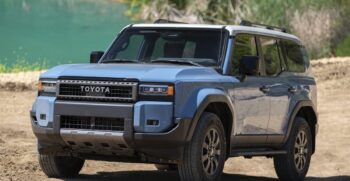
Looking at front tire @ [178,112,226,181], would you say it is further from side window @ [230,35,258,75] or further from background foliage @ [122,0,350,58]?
background foliage @ [122,0,350,58]

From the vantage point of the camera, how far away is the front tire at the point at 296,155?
479 inches

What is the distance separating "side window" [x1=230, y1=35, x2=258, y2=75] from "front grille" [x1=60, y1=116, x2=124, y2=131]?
1731 mm

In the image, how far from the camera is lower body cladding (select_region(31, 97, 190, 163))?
9.45 m

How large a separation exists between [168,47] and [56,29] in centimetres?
3960

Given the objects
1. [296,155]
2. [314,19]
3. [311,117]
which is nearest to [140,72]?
[296,155]

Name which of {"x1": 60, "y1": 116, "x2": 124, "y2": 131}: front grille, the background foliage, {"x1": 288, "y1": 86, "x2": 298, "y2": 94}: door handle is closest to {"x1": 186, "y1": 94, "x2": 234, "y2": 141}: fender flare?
{"x1": 60, "y1": 116, "x2": 124, "y2": 131}: front grille

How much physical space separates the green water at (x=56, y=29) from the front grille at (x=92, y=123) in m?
27.2

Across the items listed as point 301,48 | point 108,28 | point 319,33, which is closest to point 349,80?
point 319,33

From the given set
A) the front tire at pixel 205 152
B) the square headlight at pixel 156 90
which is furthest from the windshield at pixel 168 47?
the square headlight at pixel 156 90

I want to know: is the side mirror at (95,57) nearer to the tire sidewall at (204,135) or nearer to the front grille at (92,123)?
the front grille at (92,123)

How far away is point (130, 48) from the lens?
→ 37.5ft

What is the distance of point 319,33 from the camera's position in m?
34.2

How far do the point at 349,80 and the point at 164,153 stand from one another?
56.9 ft

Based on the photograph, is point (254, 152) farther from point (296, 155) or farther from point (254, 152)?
point (296, 155)
